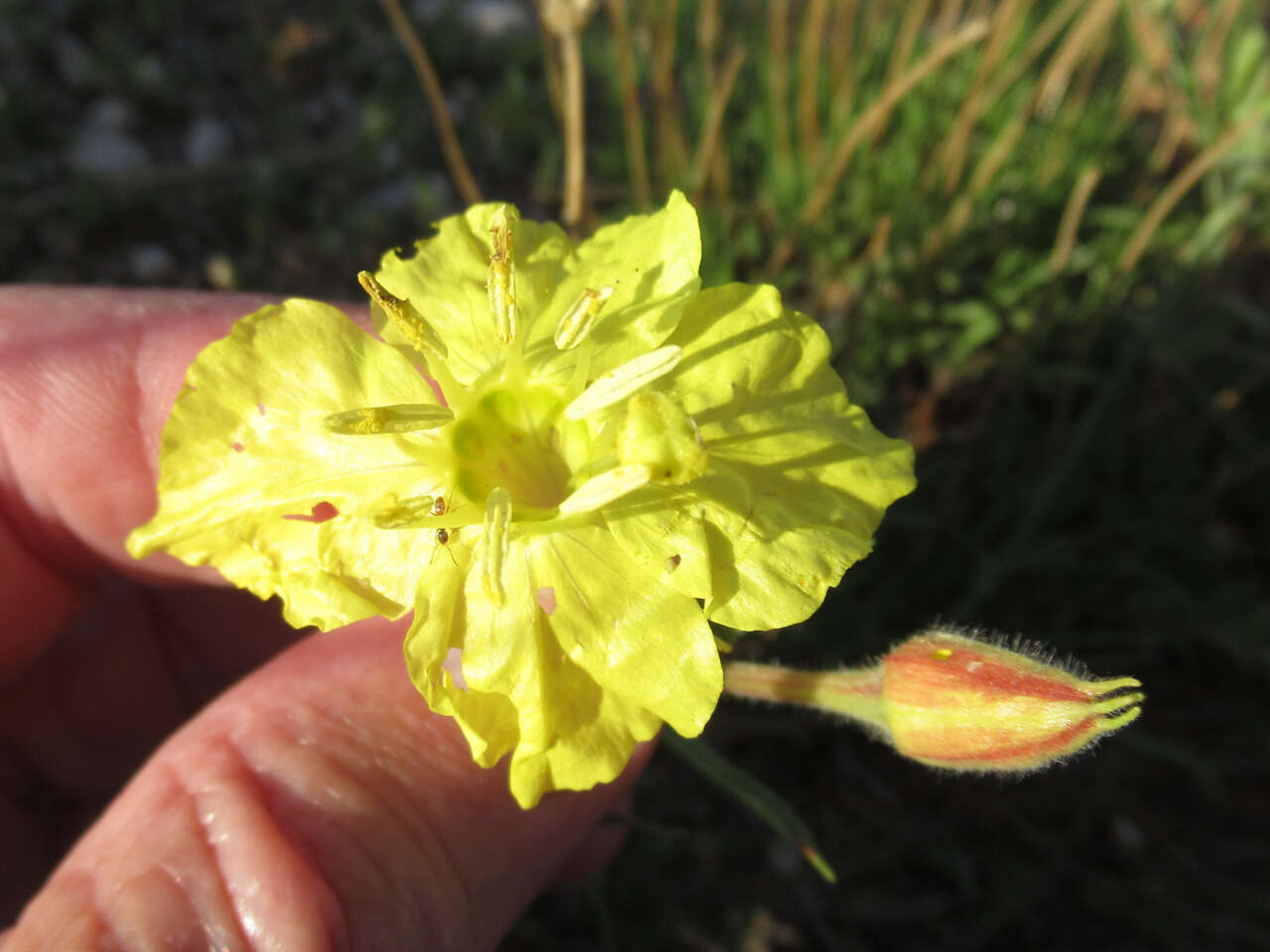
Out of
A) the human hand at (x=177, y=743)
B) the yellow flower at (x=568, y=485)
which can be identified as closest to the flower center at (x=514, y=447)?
the yellow flower at (x=568, y=485)

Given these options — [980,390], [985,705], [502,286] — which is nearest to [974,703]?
[985,705]

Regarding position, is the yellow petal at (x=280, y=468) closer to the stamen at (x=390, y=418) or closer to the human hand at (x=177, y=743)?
the stamen at (x=390, y=418)

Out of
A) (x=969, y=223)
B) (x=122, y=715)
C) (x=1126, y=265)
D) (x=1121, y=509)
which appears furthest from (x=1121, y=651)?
(x=122, y=715)

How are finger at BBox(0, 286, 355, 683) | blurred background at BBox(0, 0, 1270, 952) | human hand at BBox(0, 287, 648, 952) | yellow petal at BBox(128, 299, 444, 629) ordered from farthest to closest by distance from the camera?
blurred background at BBox(0, 0, 1270, 952) → finger at BBox(0, 286, 355, 683) → human hand at BBox(0, 287, 648, 952) → yellow petal at BBox(128, 299, 444, 629)

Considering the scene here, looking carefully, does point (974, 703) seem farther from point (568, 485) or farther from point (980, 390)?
point (980, 390)

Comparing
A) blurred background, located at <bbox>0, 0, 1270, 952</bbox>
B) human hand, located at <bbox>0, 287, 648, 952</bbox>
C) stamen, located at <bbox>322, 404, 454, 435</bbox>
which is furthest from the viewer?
blurred background, located at <bbox>0, 0, 1270, 952</bbox>

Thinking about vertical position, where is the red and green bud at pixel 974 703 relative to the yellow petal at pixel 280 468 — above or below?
below

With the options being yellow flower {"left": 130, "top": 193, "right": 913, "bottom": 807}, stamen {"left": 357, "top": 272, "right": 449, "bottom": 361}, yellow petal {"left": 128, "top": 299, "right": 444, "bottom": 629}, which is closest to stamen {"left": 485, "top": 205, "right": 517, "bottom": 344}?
yellow flower {"left": 130, "top": 193, "right": 913, "bottom": 807}

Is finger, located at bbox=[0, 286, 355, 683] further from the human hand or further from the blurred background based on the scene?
the blurred background
